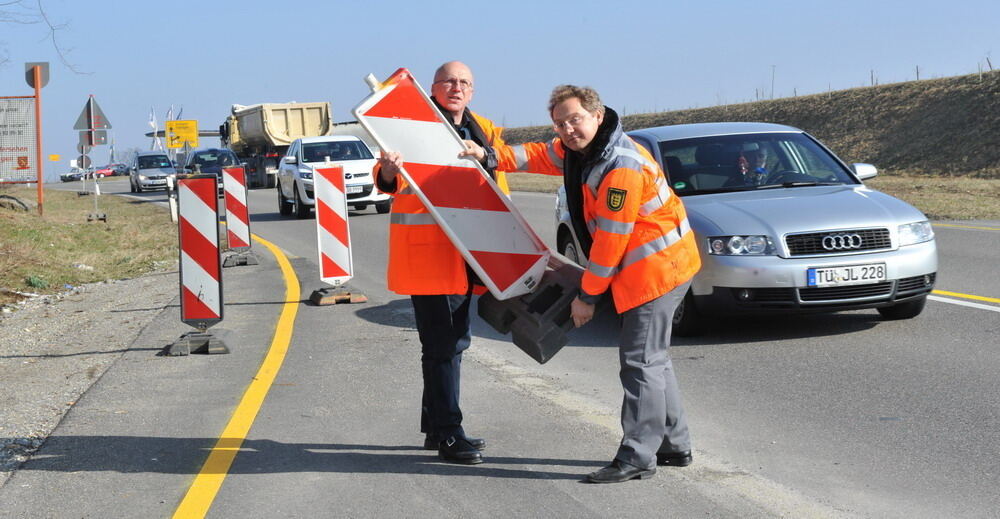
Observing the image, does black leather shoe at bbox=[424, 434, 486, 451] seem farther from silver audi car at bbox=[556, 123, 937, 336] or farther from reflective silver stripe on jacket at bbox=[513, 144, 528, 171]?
silver audi car at bbox=[556, 123, 937, 336]

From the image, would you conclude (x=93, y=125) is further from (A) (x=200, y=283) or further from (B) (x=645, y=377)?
(B) (x=645, y=377)

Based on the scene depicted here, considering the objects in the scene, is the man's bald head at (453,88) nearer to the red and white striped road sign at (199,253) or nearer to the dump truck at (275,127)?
the red and white striped road sign at (199,253)

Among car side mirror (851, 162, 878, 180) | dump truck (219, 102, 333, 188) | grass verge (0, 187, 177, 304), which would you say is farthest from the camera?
dump truck (219, 102, 333, 188)

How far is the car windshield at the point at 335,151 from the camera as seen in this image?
2614 cm

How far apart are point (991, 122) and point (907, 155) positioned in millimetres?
3135

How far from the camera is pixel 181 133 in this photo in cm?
4909

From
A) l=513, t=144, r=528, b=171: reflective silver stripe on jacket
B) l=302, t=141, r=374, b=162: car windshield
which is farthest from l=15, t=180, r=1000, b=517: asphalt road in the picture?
l=302, t=141, r=374, b=162: car windshield

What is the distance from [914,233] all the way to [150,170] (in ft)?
140

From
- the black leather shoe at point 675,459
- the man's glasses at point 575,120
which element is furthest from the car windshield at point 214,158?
the man's glasses at point 575,120

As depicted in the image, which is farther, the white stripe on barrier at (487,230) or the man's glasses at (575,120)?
the white stripe on barrier at (487,230)

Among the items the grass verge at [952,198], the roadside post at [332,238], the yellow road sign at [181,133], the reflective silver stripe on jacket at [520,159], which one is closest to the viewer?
the reflective silver stripe on jacket at [520,159]

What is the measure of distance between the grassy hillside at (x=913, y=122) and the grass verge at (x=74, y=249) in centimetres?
2521

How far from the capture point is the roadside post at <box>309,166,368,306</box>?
1097 cm

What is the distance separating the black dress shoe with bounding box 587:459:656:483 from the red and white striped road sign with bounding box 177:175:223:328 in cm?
432
